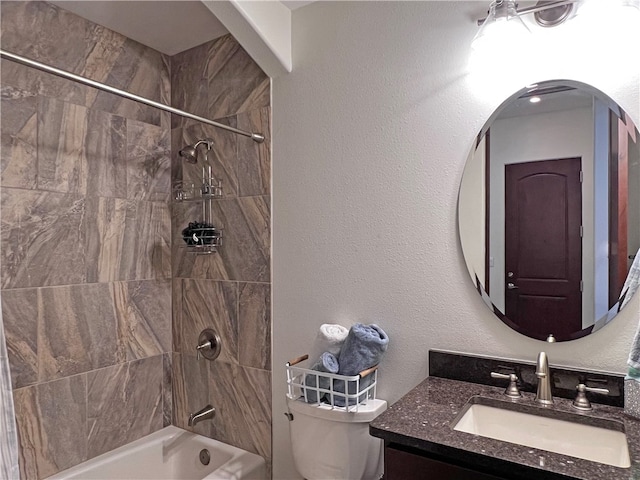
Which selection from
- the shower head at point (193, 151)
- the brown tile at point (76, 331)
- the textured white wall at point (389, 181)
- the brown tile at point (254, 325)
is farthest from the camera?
the shower head at point (193, 151)

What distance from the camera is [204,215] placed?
2.21 metres

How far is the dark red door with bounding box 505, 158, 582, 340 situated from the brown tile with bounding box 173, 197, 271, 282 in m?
1.04

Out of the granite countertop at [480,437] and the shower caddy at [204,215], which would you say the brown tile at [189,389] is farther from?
the granite countertop at [480,437]

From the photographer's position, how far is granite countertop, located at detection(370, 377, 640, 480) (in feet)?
3.02

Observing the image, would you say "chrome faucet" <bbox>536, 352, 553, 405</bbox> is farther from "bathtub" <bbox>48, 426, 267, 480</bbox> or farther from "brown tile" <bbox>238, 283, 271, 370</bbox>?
"bathtub" <bbox>48, 426, 267, 480</bbox>

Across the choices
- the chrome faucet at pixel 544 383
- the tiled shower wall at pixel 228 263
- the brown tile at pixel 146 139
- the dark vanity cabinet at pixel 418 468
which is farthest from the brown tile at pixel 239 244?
the chrome faucet at pixel 544 383

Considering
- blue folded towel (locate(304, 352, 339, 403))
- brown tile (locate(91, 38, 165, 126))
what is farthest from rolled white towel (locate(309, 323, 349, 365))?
brown tile (locate(91, 38, 165, 126))

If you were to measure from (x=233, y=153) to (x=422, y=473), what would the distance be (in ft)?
5.23

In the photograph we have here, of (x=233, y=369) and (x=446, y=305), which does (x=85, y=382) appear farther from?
(x=446, y=305)

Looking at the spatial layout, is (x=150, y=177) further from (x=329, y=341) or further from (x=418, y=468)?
(x=418, y=468)

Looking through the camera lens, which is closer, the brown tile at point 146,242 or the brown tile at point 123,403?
the brown tile at point 123,403

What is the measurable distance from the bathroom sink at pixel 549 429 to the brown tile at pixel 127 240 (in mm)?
1698

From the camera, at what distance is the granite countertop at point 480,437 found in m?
0.92

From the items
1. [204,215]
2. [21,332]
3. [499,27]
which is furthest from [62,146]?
[499,27]
